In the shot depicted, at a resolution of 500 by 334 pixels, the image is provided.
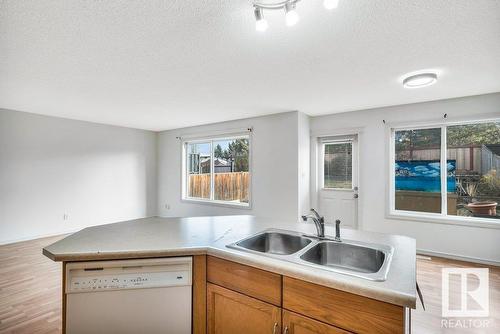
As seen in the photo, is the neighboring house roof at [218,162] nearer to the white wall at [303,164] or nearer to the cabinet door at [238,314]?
the white wall at [303,164]

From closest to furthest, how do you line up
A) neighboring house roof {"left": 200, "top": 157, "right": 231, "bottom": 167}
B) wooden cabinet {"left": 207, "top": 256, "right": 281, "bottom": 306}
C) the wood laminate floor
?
wooden cabinet {"left": 207, "top": 256, "right": 281, "bottom": 306} → the wood laminate floor → neighboring house roof {"left": 200, "top": 157, "right": 231, "bottom": 167}

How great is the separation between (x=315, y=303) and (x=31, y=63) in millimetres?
3229

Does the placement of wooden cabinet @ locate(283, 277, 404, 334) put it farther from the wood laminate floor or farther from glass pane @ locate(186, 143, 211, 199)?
glass pane @ locate(186, 143, 211, 199)

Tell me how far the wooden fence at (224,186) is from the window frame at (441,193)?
2526 millimetres

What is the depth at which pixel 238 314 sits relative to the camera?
1.30m

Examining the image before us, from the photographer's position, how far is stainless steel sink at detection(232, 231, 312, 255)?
1688 millimetres

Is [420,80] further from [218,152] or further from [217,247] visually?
[218,152]

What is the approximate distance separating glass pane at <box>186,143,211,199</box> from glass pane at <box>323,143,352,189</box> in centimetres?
268

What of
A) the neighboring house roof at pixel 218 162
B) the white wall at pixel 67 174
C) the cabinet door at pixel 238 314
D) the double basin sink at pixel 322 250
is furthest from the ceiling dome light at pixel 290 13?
the white wall at pixel 67 174

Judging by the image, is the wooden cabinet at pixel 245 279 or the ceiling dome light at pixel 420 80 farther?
the ceiling dome light at pixel 420 80

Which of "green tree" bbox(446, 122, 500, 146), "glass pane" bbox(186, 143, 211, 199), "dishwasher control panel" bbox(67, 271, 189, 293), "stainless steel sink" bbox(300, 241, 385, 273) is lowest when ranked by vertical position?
"dishwasher control panel" bbox(67, 271, 189, 293)

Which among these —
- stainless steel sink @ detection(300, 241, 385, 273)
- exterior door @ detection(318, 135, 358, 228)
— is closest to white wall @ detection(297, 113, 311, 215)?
exterior door @ detection(318, 135, 358, 228)

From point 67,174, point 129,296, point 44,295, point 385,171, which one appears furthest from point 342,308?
point 67,174

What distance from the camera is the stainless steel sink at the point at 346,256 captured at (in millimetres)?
1401
